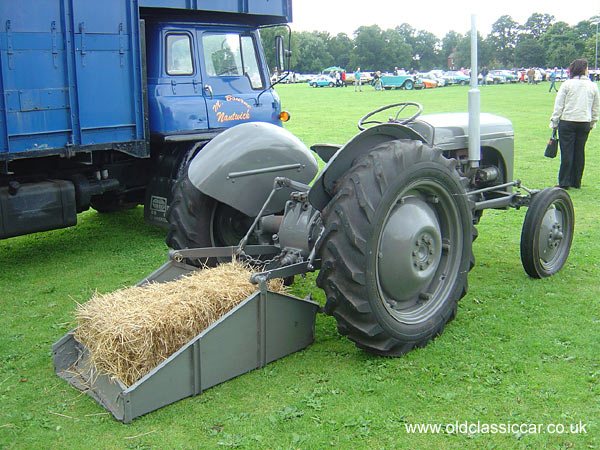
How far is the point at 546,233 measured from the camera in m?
5.54

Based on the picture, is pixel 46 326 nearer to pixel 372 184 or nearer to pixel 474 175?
pixel 372 184

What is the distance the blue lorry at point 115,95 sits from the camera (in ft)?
19.6

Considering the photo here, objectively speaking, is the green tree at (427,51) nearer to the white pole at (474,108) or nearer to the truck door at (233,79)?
the truck door at (233,79)

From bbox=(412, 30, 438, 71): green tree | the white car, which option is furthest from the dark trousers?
bbox=(412, 30, 438, 71): green tree

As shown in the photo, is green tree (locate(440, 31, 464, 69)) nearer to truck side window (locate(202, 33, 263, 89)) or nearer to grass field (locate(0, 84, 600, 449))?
truck side window (locate(202, 33, 263, 89))

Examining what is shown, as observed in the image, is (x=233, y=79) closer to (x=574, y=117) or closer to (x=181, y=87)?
(x=181, y=87)

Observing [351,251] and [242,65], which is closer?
[351,251]

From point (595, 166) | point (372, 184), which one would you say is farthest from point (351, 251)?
point (595, 166)

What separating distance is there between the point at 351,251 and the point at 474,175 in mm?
2604

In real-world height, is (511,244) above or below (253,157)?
below

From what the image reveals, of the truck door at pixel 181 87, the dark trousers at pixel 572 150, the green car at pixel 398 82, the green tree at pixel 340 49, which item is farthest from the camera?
the green tree at pixel 340 49

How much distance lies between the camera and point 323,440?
10.4ft

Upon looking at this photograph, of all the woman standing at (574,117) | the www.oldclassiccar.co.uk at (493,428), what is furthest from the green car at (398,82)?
the www.oldclassiccar.co.uk at (493,428)

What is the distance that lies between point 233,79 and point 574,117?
5114mm
